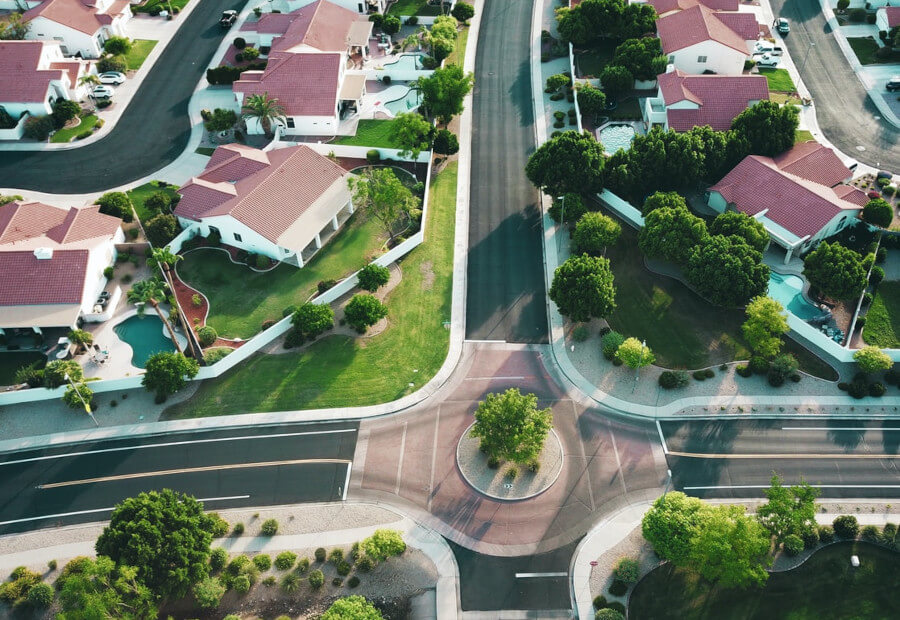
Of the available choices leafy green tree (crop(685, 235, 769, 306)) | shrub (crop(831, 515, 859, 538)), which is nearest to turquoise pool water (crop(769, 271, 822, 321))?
leafy green tree (crop(685, 235, 769, 306))

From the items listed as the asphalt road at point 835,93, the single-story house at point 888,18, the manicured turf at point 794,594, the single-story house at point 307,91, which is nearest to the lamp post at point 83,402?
the single-story house at point 307,91

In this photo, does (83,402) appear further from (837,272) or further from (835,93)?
(835,93)

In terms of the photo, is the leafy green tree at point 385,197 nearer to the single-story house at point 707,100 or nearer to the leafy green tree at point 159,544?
the single-story house at point 707,100

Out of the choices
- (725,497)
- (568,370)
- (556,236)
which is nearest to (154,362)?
(568,370)

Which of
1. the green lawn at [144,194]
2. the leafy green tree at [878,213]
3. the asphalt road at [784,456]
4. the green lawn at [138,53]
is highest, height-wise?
the green lawn at [138,53]

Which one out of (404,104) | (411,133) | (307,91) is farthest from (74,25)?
(411,133)

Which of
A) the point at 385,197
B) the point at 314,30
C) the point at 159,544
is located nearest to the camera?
the point at 159,544

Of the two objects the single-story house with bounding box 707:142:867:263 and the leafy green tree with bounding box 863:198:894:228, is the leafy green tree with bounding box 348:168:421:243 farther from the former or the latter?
the leafy green tree with bounding box 863:198:894:228
